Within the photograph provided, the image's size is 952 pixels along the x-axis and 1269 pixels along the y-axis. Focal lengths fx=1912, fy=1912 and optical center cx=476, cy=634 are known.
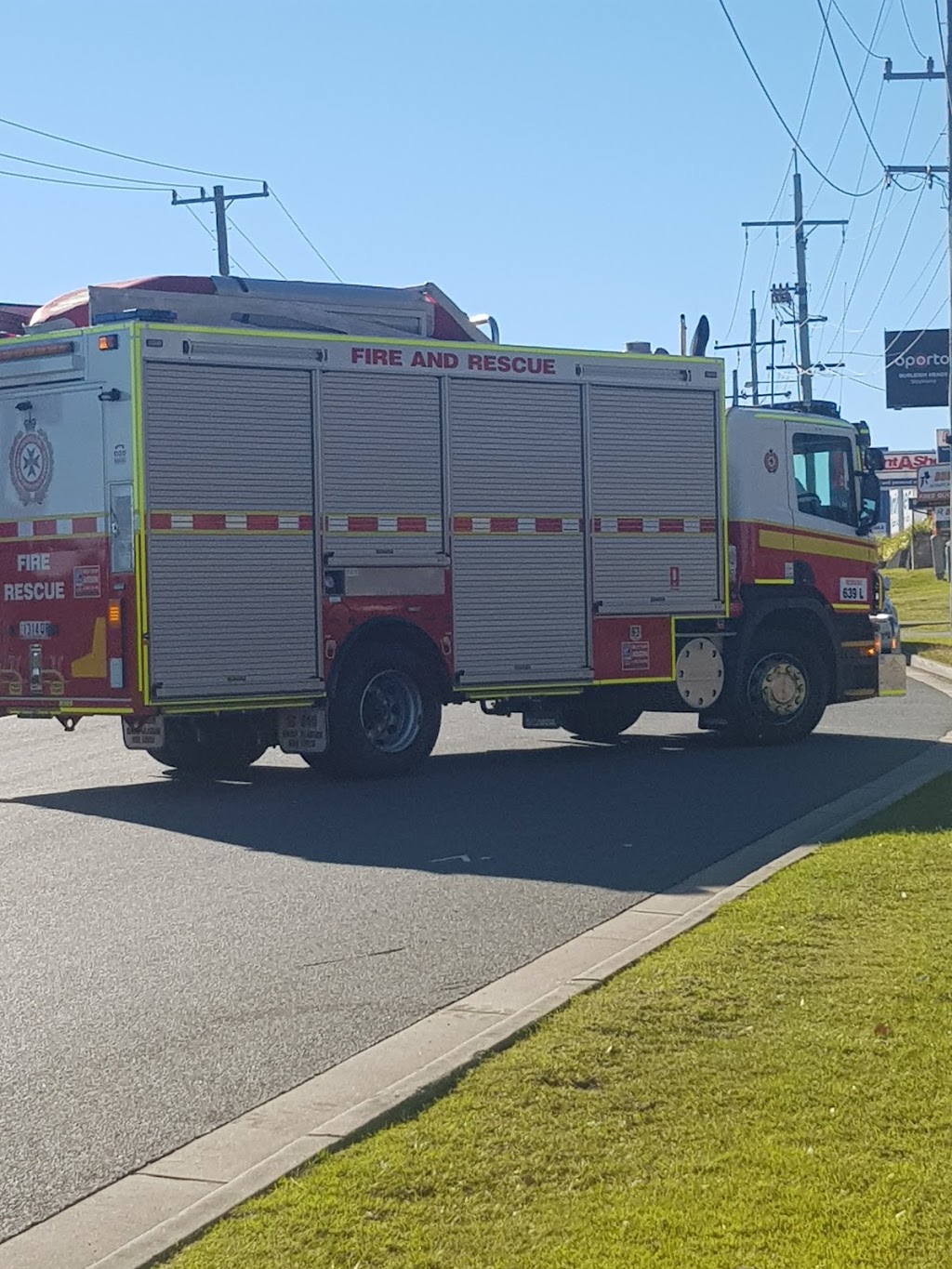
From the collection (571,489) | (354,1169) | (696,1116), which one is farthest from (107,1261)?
(571,489)

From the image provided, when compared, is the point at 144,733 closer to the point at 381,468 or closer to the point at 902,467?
the point at 381,468

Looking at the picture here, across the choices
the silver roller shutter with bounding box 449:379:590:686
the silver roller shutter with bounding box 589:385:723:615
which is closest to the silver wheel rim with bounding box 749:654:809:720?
the silver roller shutter with bounding box 589:385:723:615

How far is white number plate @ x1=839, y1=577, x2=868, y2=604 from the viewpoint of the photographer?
18250 mm

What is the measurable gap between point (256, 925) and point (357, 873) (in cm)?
147

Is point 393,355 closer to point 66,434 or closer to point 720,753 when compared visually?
point 66,434

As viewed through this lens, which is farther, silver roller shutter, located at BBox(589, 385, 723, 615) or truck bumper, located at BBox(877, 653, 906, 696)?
truck bumper, located at BBox(877, 653, 906, 696)

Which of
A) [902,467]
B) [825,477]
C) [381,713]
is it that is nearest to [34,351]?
[381,713]

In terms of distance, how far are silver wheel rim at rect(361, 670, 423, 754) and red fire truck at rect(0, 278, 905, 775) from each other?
0.02 metres

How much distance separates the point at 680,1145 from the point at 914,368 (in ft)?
272

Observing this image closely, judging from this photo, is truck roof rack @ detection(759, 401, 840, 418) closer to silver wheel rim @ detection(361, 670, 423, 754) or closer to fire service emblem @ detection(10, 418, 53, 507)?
silver wheel rim @ detection(361, 670, 423, 754)

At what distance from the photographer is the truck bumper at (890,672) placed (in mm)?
18438

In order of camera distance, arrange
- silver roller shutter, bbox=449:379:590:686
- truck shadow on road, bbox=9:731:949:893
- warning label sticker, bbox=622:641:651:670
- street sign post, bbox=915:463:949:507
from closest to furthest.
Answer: truck shadow on road, bbox=9:731:949:893
silver roller shutter, bbox=449:379:590:686
warning label sticker, bbox=622:641:651:670
street sign post, bbox=915:463:949:507

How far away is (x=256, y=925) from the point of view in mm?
8906

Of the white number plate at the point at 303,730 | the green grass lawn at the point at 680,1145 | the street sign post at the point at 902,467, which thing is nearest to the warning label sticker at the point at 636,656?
the white number plate at the point at 303,730
